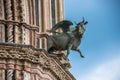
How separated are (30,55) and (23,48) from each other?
52 centimetres

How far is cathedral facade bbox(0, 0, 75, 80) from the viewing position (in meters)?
69.5

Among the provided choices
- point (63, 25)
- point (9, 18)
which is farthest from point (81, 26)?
point (9, 18)

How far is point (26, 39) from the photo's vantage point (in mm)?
71062

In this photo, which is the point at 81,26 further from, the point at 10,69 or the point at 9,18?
the point at 10,69

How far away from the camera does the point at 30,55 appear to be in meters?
70.0

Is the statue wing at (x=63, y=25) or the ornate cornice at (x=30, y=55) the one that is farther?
the statue wing at (x=63, y=25)

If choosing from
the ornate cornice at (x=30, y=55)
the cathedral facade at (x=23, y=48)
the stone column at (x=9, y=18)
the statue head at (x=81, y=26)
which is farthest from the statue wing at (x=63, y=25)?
the stone column at (x=9, y=18)

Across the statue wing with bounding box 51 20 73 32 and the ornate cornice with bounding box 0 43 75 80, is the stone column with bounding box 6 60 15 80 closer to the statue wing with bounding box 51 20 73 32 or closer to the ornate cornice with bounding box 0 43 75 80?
the ornate cornice with bounding box 0 43 75 80

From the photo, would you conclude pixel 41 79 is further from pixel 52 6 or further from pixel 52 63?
pixel 52 6

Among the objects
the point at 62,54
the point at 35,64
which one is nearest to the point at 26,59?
the point at 35,64

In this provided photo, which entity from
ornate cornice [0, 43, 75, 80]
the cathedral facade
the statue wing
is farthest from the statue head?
ornate cornice [0, 43, 75, 80]

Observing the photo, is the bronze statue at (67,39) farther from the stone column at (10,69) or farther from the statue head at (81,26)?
the stone column at (10,69)

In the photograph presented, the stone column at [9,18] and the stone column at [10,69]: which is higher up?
the stone column at [9,18]

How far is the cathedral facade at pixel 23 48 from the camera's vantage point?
69500 mm
